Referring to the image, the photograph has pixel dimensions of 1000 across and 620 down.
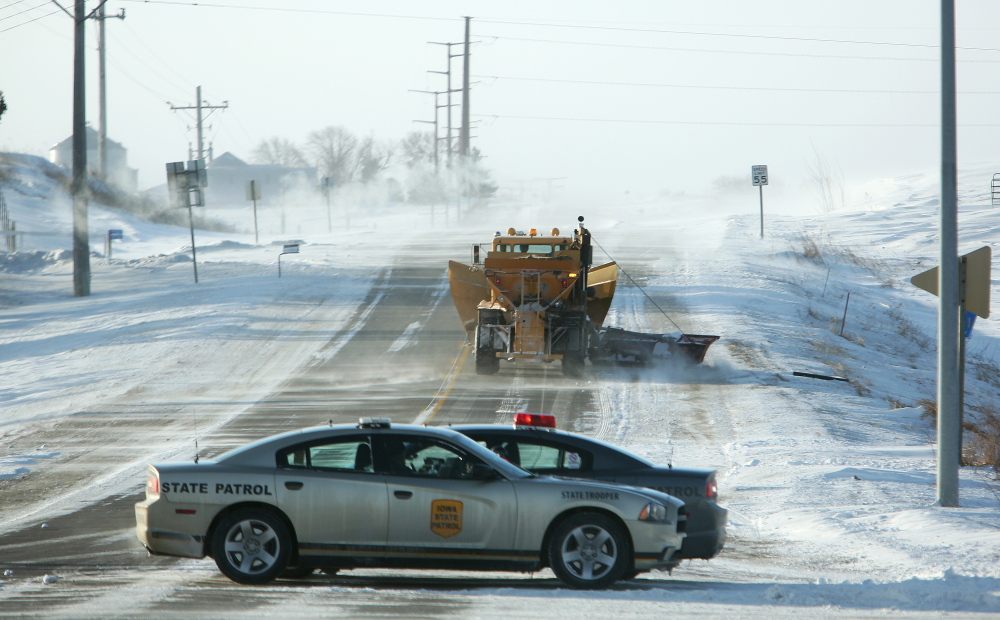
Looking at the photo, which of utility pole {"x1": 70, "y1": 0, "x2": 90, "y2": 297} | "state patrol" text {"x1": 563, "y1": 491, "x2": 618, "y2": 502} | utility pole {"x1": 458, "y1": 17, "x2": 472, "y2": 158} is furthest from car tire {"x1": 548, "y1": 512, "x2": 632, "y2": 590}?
utility pole {"x1": 458, "y1": 17, "x2": 472, "y2": 158}

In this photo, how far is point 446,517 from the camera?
7.21 m

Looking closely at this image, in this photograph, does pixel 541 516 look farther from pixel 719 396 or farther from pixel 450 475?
pixel 719 396

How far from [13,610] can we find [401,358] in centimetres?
1516

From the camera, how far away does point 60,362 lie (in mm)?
21688

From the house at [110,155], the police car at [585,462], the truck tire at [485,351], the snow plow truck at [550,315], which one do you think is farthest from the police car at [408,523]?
the house at [110,155]

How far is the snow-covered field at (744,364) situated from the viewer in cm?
827

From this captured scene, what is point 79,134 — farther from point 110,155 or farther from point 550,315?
point 110,155

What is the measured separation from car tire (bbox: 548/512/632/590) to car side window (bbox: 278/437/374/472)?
1.58m

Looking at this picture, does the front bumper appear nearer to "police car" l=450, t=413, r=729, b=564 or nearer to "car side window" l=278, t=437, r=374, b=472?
"police car" l=450, t=413, r=729, b=564

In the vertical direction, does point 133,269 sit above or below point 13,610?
above

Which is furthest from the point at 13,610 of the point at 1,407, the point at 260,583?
the point at 1,407

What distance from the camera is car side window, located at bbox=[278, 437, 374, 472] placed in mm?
7355

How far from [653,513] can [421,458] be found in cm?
182

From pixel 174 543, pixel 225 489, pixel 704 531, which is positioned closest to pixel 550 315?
pixel 704 531
